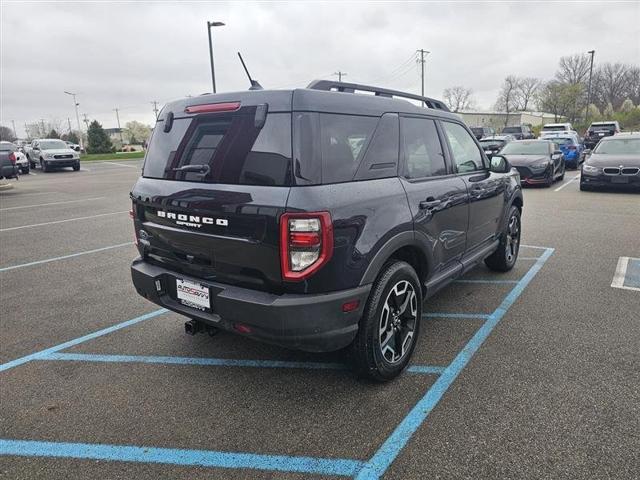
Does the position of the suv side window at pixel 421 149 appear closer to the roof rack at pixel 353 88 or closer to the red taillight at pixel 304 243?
the roof rack at pixel 353 88

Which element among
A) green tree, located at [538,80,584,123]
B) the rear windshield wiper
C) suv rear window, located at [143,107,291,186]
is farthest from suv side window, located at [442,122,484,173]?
green tree, located at [538,80,584,123]

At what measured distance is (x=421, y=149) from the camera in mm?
3609

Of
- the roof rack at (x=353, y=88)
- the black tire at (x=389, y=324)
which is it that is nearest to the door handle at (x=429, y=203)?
the black tire at (x=389, y=324)

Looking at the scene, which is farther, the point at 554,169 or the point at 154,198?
the point at 554,169

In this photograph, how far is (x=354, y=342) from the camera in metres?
2.93

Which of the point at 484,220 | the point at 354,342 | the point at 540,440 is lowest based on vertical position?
the point at 540,440

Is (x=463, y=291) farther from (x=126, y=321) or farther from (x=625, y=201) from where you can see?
(x=625, y=201)

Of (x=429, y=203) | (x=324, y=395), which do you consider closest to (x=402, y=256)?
(x=429, y=203)

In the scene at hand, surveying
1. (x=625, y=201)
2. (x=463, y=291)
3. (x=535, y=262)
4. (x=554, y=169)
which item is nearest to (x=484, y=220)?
(x=463, y=291)

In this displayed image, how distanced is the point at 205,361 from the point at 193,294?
80 centimetres

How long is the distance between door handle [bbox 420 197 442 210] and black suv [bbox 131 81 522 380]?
0.05 ft

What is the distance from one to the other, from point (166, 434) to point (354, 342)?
4.17ft

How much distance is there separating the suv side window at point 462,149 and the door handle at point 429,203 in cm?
78

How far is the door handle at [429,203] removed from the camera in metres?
3.37
